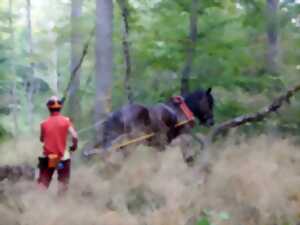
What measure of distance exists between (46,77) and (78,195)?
39151 millimetres

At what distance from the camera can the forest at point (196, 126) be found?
23.3 ft

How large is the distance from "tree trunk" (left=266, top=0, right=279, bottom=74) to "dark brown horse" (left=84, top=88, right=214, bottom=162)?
9.46ft

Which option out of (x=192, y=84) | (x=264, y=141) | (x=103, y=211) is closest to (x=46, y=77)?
(x=192, y=84)

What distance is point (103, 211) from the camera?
706 cm

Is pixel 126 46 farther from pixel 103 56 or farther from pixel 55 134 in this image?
pixel 55 134

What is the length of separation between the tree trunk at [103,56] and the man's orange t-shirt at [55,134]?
4035mm

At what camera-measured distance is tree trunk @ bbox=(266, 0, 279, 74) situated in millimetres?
13914

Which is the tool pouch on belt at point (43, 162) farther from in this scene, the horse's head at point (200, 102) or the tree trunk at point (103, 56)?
the horse's head at point (200, 102)

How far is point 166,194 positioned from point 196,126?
6474mm

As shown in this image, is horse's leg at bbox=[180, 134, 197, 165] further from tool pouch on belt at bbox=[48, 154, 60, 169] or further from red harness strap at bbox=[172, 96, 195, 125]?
tool pouch on belt at bbox=[48, 154, 60, 169]

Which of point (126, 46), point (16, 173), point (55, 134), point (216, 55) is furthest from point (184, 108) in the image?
point (55, 134)

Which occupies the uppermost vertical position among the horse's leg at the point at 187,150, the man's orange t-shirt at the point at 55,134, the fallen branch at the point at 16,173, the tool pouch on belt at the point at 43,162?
the man's orange t-shirt at the point at 55,134

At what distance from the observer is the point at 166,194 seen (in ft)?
24.5

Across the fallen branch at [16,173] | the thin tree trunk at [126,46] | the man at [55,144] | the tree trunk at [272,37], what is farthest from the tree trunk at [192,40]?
the man at [55,144]
